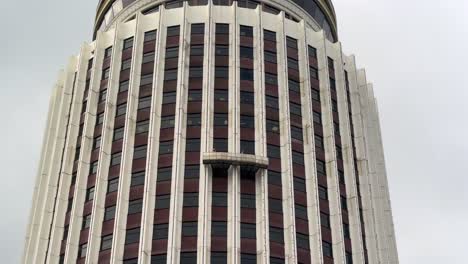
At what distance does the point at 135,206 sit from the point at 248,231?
43.3ft

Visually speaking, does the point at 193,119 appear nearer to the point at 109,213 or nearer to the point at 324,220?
the point at 109,213

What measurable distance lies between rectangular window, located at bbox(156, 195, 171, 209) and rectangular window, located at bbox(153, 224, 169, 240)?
2326 mm

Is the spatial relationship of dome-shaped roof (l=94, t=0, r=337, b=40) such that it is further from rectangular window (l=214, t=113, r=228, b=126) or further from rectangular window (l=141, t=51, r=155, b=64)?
rectangular window (l=214, t=113, r=228, b=126)

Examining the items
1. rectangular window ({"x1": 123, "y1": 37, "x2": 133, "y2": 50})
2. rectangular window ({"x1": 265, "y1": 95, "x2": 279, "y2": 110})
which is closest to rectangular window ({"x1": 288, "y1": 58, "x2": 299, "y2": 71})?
rectangular window ({"x1": 265, "y1": 95, "x2": 279, "y2": 110})

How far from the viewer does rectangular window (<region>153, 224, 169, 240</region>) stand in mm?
77125

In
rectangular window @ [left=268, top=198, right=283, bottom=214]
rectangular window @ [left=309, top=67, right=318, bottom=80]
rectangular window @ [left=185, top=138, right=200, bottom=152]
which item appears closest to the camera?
rectangular window @ [left=268, top=198, right=283, bottom=214]

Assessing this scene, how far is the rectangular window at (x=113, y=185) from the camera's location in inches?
3243

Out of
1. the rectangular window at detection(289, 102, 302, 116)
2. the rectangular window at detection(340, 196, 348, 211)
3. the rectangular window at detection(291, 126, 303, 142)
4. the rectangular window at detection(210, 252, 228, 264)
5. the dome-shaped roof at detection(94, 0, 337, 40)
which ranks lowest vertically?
the rectangular window at detection(210, 252, 228, 264)

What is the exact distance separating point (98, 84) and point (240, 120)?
20829mm

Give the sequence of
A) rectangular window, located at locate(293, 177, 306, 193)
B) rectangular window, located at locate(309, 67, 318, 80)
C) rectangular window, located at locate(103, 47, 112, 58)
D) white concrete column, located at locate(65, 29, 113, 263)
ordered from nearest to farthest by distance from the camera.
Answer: white concrete column, located at locate(65, 29, 113, 263)
rectangular window, located at locate(293, 177, 306, 193)
rectangular window, located at locate(309, 67, 318, 80)
rectangular window, located at locate(103, 47, 112, 58)

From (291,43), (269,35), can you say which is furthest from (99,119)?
(291,43)

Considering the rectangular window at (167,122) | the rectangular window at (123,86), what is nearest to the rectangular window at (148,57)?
the rectangular window at (123,86)

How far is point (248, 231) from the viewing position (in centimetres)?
7794

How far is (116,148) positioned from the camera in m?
85.8
